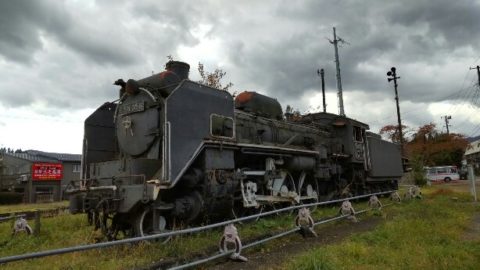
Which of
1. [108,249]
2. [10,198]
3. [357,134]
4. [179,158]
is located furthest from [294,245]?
[10,198]

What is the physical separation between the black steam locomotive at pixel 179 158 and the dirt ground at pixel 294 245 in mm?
1886

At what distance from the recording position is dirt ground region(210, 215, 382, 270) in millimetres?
6786

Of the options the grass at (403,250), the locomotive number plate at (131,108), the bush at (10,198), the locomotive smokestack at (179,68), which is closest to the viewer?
the grass at (403,250)

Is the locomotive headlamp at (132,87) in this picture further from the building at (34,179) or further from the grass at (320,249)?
the building at (34,179)

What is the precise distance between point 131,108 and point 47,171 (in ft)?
138

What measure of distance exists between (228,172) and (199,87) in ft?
7.04

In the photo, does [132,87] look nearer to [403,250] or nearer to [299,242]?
[299,242]

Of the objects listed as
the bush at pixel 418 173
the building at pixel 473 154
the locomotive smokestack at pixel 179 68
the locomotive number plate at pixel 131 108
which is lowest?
the bush at pixel 418 173

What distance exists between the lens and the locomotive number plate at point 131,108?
9.76 metres

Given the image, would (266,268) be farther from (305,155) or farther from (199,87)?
(305,155)

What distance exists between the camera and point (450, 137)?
2724 inches

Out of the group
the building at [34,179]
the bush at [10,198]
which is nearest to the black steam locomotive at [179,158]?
the bush at [10,198]

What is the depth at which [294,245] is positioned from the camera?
8391 millimetres

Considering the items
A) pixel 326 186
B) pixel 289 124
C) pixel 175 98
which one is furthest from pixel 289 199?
pixel 175 98
